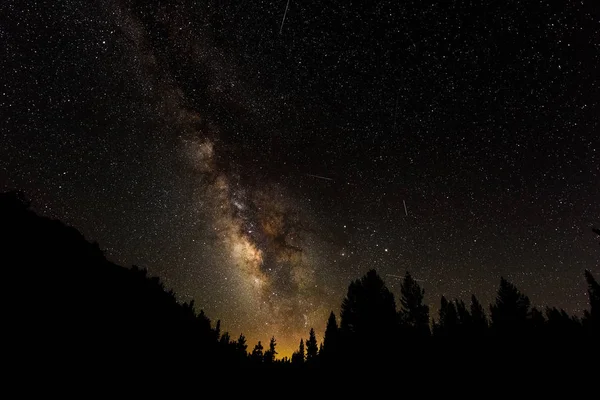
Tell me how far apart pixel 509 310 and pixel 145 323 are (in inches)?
1629

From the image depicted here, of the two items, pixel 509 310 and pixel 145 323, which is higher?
pixel 509 310

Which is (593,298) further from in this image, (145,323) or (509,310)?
(145,323)

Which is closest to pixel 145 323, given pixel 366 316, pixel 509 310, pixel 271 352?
pixel 366 316

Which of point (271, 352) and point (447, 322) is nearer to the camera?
point (447, 322)

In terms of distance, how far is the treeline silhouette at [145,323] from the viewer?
16.6 meters

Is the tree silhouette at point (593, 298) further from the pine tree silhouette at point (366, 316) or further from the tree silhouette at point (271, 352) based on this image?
the tree silhouette at point (271, 352)

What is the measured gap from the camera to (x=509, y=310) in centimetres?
3531

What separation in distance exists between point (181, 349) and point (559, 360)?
3275cm

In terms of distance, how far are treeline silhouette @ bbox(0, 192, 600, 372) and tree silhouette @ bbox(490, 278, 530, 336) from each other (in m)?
0.12

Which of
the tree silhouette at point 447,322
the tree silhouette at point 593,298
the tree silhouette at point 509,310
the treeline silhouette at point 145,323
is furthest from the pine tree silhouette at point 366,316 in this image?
the tree silhouette at point 593,298

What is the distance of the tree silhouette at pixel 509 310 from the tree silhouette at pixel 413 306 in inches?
311

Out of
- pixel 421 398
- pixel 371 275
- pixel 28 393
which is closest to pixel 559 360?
pixel 421 398

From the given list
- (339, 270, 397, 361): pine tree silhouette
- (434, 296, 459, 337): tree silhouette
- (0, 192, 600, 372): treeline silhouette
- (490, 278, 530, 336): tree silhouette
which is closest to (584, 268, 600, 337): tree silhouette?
(0, 192, 600, 372): treeline silhouette

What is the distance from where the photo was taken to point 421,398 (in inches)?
801
